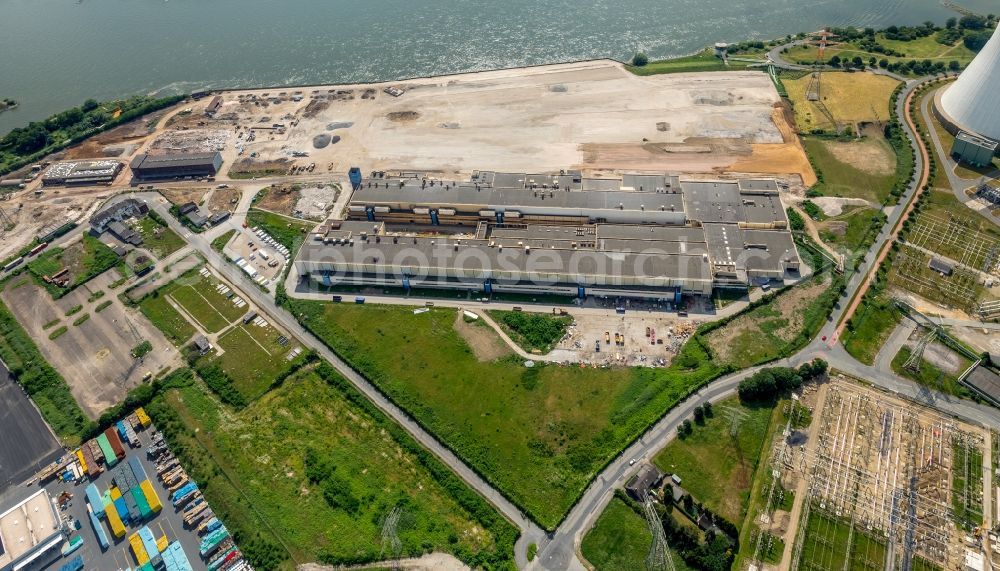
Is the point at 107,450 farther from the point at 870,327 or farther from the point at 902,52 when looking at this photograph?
the point at 902,52

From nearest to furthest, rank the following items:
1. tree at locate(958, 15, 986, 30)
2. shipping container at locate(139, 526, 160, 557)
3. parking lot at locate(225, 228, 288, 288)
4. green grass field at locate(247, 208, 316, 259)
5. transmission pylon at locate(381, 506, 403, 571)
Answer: transmission pylon at locate(381, 506, 403, 571) < shipping container at locate(139, 526, 160, 557) < parking lot at locate(225, 228, 288, 288) < green grass field at locate(247, 208, 316, 259) < tree at locate(958, 15, 986, 30)

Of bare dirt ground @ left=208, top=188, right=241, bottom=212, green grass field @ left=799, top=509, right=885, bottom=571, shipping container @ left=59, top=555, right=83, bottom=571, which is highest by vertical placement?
bare dirt ground @ left=208, top=188, right=241, bottom=212

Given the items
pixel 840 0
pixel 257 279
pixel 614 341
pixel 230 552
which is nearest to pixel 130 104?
pixel 257 279

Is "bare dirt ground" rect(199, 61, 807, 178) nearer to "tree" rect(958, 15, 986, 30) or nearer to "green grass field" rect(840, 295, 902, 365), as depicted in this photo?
"green grass field" rect(840, 295, 902, 365)

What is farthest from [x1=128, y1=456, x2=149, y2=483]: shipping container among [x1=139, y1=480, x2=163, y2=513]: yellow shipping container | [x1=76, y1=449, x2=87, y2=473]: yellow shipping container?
[x1=76, y1=449, x2=87, y2=473]: yellow shipping container

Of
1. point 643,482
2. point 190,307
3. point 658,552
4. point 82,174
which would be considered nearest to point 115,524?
point 190,307

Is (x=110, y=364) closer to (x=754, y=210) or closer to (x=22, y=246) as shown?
(x=22, y=246)
